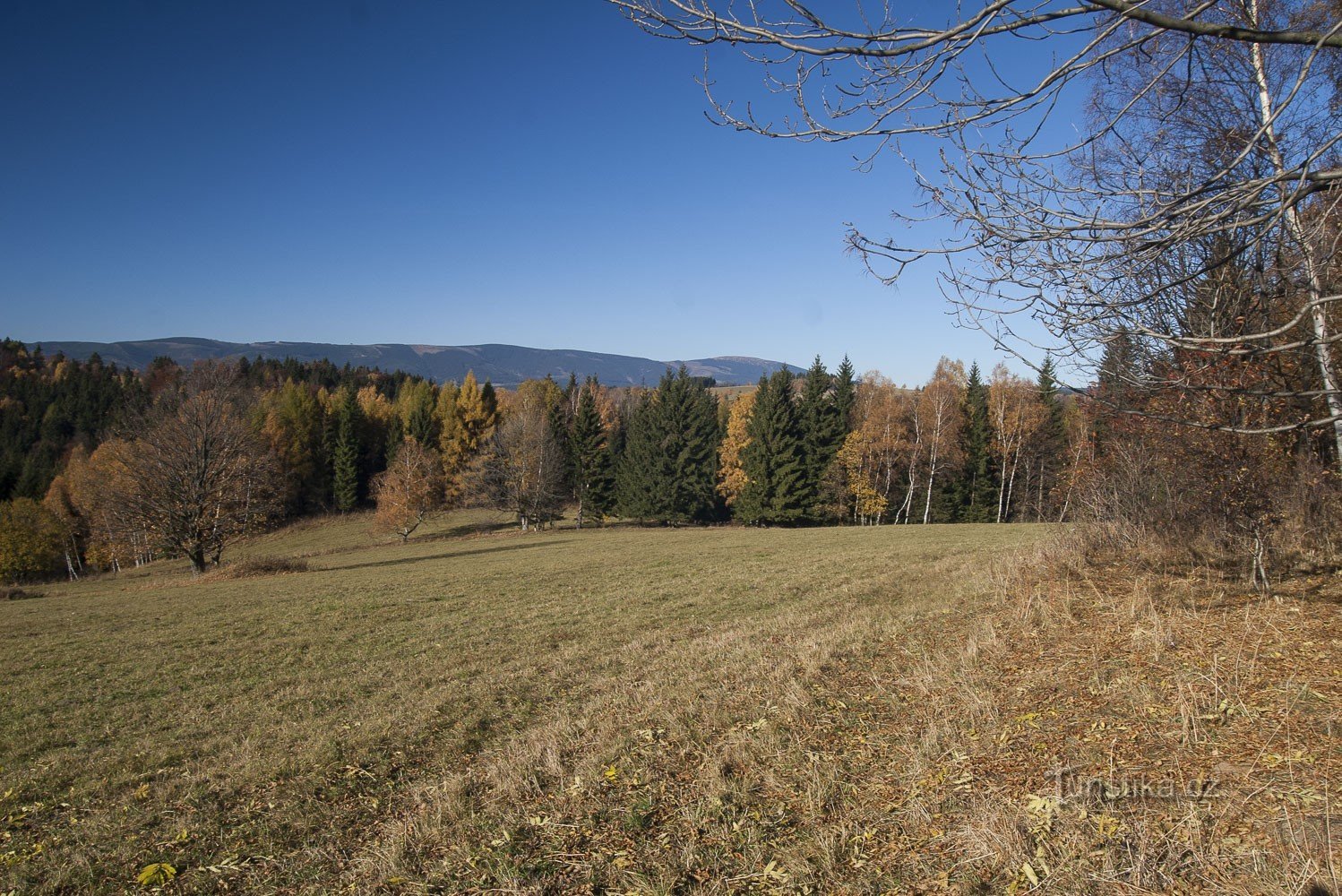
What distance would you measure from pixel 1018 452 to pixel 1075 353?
41.4m

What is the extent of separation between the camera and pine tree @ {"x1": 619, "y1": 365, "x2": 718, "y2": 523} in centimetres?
4444

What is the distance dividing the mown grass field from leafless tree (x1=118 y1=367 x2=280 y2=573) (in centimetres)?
1666

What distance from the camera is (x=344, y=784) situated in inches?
200

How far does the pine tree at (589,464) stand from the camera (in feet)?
150

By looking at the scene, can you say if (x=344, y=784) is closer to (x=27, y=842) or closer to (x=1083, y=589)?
(x=27, y=842)

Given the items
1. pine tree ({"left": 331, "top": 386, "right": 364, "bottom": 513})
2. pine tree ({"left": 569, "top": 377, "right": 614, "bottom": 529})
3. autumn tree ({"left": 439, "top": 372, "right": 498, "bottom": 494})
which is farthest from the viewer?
pine tree ({"left": 331, "top": 386, "right": 364, "bottom": 513})

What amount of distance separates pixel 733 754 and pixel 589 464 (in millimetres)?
41921

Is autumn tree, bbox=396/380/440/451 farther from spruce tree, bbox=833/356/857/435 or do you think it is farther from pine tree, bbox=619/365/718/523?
spruce tree, bbox=833/356/857/435

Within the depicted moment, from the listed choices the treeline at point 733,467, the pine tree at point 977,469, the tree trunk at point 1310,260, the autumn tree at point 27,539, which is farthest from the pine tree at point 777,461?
the autumn tree at point 27,539

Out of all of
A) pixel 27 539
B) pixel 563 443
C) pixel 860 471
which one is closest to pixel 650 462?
pixel 563 443

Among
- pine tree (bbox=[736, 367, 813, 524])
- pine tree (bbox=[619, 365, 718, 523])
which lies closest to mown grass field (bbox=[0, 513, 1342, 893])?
pine tree (bbox=[736, 367, 813, 524])

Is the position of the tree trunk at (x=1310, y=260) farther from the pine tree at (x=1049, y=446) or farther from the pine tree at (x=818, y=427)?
the pine tree at (x=1049, y=446)

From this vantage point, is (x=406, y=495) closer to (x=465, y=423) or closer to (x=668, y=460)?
(x=465, y=423)

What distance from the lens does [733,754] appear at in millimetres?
4387
